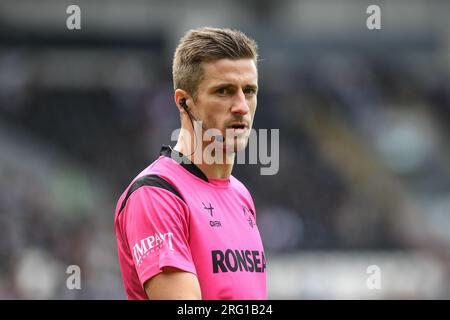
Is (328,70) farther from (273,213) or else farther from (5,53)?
(5,53)

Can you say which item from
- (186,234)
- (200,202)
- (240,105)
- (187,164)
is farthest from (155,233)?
(240,105)

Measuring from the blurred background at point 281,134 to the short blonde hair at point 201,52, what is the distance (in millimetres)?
10888

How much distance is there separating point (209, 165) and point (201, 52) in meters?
0.52

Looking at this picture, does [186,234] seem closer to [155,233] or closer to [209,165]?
[155,233]

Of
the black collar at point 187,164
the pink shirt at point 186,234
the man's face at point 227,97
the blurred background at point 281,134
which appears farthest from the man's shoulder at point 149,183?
the blurred background at point 281,134

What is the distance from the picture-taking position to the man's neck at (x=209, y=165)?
4.01m

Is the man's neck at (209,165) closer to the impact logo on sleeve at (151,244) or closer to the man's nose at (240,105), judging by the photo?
the man's nose at (240,105)

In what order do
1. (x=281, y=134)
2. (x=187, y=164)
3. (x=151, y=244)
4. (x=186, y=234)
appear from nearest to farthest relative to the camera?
(x=151, y=244), (x=186, y=234), (x=187, y=164), (x=281, y=134)

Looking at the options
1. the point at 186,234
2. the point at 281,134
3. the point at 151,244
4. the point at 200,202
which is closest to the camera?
the point at 151,244

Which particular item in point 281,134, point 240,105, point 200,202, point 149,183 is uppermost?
point 240,105

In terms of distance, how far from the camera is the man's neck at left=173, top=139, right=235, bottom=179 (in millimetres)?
4012

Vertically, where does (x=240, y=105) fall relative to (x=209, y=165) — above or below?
above

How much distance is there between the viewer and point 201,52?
3873 millimetres
